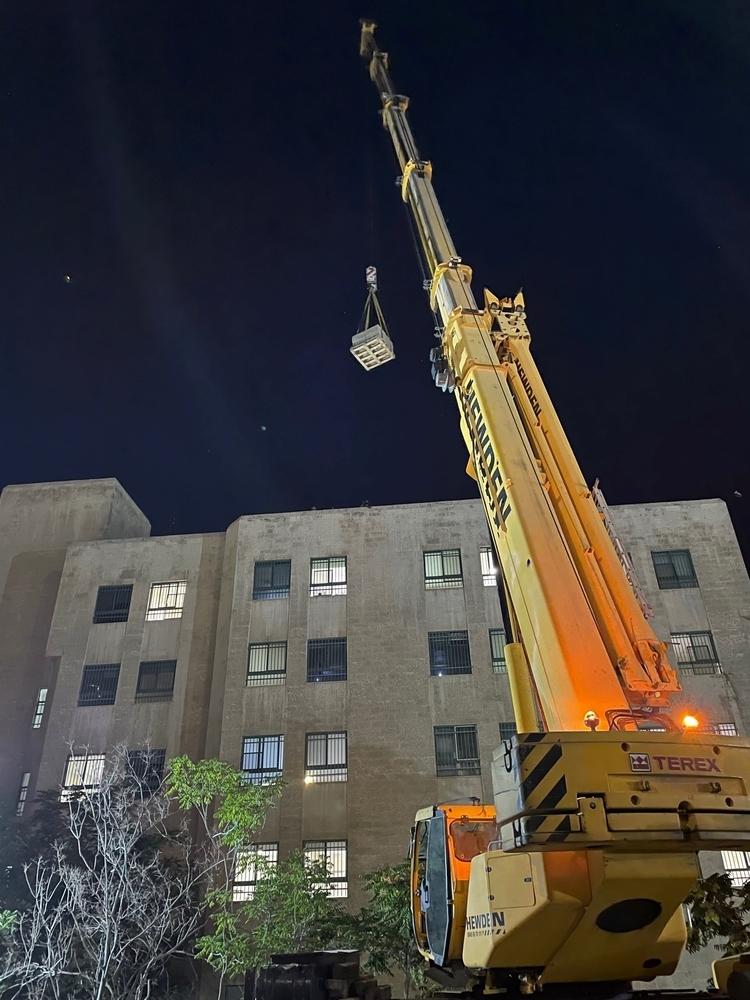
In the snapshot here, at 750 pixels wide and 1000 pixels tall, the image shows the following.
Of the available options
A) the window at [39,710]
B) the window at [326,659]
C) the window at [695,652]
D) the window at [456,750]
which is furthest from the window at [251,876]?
the window at [695,652]

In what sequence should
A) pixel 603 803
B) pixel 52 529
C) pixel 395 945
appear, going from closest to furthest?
1. pixel 603 803
2. pixel 395 945
3. pixel 52 529

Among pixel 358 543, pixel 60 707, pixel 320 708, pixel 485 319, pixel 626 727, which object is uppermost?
pixel 358 543

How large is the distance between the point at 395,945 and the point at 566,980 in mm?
10982

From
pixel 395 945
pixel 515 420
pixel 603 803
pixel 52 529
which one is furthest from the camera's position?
pixel 52 529

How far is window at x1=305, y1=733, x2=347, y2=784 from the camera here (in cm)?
2217

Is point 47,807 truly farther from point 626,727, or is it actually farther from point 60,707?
point 626,727

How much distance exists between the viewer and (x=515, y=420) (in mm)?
8914

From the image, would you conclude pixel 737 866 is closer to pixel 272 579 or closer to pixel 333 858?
pixel 333 858

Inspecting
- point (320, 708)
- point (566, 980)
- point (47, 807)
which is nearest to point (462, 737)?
point (320, 708)

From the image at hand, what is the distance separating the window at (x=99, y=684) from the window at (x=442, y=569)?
11385mm

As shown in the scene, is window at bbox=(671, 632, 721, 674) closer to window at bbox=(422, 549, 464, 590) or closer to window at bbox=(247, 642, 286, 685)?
window at bbox=(422, 549, 464, 590)

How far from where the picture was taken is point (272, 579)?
2575 centimetres

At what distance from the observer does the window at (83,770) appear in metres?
23.2

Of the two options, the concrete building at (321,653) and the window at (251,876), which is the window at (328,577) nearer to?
the concrete building at (321,653)
